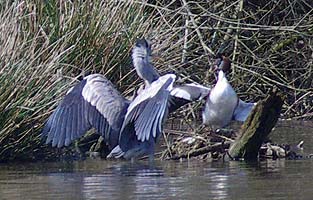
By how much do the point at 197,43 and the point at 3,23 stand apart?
3.90 meters

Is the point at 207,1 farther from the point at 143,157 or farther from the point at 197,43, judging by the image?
the point at 143,157

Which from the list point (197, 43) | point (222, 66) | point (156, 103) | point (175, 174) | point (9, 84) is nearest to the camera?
point (175, 174)

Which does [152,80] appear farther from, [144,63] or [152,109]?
[152,109]

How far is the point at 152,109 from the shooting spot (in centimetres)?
737

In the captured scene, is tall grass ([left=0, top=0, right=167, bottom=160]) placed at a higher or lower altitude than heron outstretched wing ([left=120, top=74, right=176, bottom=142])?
higher

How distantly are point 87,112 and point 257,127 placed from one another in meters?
1.45

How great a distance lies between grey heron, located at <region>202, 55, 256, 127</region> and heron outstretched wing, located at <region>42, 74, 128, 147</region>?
0.81m

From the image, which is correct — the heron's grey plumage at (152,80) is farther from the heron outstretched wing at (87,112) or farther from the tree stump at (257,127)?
the tree stump at (257,127)

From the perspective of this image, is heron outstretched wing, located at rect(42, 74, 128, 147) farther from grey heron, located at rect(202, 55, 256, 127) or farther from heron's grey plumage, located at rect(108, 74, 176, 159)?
grey heron, located at rect(202, 55, 256, 127)

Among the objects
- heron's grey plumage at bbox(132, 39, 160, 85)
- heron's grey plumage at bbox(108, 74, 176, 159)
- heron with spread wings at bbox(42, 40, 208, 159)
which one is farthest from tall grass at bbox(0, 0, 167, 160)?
heron's grey plumage at bbox(108, 74, 176, 159)

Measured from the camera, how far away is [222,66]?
29.0 ft

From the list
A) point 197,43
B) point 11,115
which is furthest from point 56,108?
point 197,43

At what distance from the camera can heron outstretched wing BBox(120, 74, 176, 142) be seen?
290 inches

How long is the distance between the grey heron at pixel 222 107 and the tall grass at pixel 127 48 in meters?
1.10
